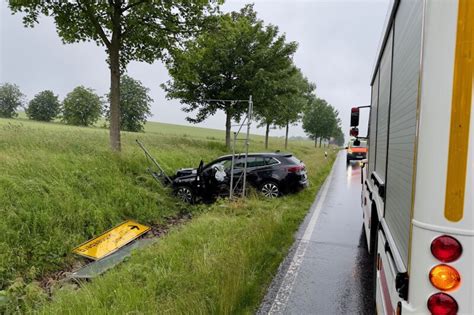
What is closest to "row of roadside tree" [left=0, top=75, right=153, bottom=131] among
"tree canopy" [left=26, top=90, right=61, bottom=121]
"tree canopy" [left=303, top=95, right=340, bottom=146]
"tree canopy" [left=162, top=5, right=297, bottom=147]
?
"tree canopy" [left=26, top=90, right=61, bottom=121]

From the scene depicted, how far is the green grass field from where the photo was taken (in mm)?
3928

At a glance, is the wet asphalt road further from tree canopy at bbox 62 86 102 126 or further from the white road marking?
tree canopy at bbox 62 86 102 126

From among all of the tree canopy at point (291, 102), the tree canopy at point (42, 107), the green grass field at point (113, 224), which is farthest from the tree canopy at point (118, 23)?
the tree canopy at point (42, 107)

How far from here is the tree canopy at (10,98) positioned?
92875 mm

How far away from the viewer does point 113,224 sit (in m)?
8.08

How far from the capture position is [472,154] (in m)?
1.62

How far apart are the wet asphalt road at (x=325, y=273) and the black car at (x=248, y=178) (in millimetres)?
2542

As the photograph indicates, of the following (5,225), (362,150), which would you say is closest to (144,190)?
(5,225)

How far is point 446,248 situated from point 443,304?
29 centimetres

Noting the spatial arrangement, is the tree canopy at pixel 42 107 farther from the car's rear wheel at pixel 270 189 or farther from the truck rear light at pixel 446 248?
the truck rear light at pixel 446 248

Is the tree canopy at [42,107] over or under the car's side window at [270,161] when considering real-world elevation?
over

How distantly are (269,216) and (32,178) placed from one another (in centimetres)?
526

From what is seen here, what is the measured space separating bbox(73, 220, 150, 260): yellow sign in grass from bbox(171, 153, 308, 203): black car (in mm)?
2600

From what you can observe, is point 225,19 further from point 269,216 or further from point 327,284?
point 327,284
